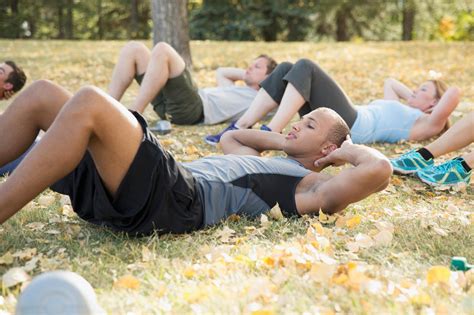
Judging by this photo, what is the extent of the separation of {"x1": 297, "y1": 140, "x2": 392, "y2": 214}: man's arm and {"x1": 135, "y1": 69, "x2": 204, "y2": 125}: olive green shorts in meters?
3.09

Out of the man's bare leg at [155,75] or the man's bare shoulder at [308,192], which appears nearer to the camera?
the man's bare shoulder at [308,192]

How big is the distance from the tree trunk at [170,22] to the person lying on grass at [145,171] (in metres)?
7.34

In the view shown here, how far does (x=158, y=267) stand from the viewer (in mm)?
2617

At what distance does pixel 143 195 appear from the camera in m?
2.79

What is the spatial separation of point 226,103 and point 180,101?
0.54 m

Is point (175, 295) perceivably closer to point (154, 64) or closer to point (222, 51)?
point (154, 64)

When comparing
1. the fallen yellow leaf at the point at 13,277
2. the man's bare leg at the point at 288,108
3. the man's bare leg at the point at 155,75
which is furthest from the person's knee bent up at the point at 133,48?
the fallen yellow leaf at the point at 13,277

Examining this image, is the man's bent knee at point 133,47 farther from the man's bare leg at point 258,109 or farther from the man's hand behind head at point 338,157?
the man's hand behind head at point 338,157

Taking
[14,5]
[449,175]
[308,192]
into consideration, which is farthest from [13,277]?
[14,5]

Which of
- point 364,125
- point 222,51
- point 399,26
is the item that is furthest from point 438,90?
point 399,26

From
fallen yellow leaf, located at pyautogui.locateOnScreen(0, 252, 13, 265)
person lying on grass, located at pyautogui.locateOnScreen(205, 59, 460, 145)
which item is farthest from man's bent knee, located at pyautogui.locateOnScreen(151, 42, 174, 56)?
fallen yellow leaf, located at pyautogui.locateOnScreen(0, 252, 13, 265)

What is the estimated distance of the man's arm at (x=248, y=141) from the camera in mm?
3936

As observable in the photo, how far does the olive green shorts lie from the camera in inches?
244

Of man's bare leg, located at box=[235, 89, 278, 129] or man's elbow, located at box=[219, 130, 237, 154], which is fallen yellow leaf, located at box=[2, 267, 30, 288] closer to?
man's elbow, located at box=[219, 130, 237, 154]
